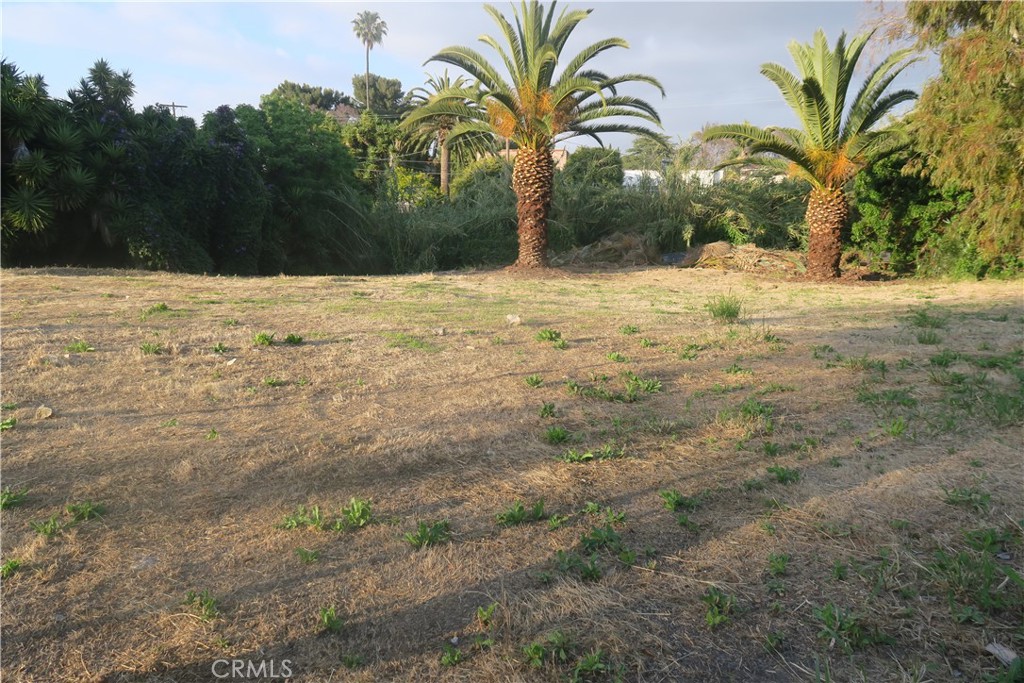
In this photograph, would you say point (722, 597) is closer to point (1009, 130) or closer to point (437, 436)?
point (437, 436)

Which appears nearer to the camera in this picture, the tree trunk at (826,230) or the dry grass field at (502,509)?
the dry grass field at (502,509)

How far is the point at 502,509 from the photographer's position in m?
3.20

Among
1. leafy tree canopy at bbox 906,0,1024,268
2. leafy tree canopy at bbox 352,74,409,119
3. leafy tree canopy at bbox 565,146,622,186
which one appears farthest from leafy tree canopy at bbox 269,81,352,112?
leafy tree canopy at bbox 906,0,1024,268

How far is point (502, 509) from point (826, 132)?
13.5 metres

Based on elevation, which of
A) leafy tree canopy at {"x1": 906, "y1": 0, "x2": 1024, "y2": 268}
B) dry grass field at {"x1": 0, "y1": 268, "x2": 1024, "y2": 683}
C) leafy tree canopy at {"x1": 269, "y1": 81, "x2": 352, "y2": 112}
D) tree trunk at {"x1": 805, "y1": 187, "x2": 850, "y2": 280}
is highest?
leafy tree canopy at {"x1": 269, "y1": 81, "x2": 352, "y2": 112}

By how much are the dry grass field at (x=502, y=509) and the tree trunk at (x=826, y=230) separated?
881 cm

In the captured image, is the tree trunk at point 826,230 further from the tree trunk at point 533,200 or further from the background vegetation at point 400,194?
the tree trunk at point 533,200

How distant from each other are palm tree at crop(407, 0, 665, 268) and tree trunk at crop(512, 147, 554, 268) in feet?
0.07

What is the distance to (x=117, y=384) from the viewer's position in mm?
4727


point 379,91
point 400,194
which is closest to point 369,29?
point 379,91

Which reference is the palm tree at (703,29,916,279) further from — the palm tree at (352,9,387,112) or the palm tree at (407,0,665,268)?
the palm tree at (352,9,387,112)

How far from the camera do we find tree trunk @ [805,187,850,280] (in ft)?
47.6

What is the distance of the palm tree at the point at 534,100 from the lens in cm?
1406

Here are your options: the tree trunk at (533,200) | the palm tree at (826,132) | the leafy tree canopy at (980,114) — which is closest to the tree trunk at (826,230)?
the palm tree at (826,132)
